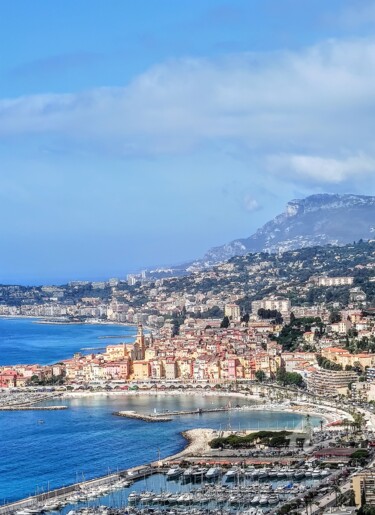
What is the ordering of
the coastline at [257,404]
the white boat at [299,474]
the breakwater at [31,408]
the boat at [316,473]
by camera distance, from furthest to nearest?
1. the breakwater at [31,408]
2. the coastline at [257,404]
3. the white boat at [299,474]
4. the boat at [316,473]

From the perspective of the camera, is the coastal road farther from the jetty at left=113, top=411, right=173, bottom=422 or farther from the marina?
the jetty at left=113, top=411, right=173, bottom=422

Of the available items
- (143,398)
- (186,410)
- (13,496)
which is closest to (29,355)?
(143,398)

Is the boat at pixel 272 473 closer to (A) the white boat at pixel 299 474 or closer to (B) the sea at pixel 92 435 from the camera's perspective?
(A) the white boat at pixel 299 474

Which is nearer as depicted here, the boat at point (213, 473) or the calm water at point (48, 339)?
the boat at point (213, 473)

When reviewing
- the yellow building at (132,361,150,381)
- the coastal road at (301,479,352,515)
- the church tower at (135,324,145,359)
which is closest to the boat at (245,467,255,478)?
the coastal road at (301,479,352,515)

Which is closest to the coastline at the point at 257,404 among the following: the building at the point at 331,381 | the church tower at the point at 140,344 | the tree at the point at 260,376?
the building at the point at 331,381

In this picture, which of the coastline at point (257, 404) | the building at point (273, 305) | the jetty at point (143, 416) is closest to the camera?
the coastline at point (257, 404)

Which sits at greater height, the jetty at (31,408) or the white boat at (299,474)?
the jetty at (31,408)
